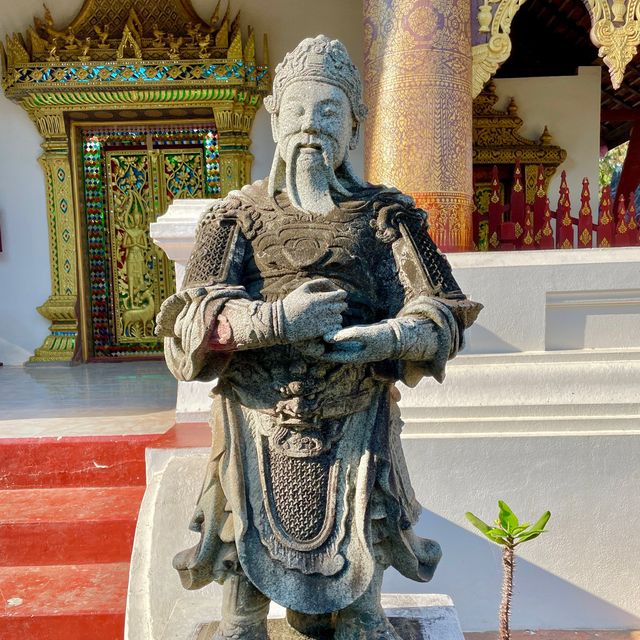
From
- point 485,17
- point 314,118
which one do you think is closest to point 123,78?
point 485,17

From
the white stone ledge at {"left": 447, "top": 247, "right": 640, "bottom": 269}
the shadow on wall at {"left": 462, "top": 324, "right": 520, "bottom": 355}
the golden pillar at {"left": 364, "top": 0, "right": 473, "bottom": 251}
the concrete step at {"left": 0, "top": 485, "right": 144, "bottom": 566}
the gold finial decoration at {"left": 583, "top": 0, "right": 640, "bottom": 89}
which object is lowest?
the concrete step at {"left": 0, "top": 485, "right": 144, "bottom": 566}

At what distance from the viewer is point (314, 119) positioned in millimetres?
1702

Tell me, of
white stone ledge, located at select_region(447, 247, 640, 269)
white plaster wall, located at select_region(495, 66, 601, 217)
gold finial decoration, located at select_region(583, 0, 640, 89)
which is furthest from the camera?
white plaster wall, located at select_region(495, 66, 601, 217)

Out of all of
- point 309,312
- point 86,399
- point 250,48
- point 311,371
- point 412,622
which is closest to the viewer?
point 309,312

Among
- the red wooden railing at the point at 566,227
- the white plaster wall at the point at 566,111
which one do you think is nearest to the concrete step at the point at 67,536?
the red wooden railing at the point at 566,227

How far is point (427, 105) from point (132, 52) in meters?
3.54

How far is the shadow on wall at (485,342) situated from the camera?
10.6 feet

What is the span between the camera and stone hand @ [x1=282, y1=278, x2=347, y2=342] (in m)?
1.50

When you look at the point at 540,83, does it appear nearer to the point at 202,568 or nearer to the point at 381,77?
the point at 381,77

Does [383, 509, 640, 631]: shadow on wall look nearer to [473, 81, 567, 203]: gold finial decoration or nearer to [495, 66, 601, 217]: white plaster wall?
[473, 81, 567, 203]: gold finial decoration

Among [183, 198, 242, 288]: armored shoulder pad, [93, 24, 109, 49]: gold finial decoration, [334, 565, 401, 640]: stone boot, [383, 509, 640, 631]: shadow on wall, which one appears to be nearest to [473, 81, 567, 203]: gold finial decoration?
[93, 24, 109, 49]: gold finial decoration

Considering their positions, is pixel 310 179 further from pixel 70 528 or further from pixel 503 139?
pixel 503 139

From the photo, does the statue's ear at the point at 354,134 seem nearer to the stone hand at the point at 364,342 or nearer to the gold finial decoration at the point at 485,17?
the stone hand at the point at 364,342

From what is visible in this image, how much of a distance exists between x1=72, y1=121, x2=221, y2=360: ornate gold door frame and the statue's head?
445 centimetres
